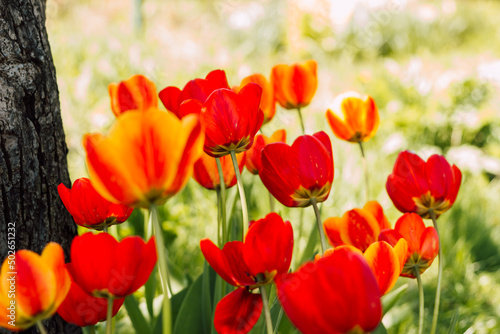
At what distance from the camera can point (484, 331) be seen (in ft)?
4.54

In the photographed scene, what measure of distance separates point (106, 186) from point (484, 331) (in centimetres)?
128

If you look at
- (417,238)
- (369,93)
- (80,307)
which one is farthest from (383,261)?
(369,93)

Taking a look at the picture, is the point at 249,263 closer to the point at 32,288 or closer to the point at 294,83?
the point at 32,288

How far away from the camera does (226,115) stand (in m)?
0.64

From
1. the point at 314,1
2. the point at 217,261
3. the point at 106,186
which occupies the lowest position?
the point at 217,261

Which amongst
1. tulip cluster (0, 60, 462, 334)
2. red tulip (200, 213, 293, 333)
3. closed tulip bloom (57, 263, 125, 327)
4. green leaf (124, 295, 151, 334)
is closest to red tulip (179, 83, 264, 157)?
tulip cluster (0, 60, 462, 334)

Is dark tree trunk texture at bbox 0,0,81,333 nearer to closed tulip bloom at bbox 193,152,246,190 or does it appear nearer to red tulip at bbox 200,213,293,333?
closed tulip bloom at bbox 193,152,246,190

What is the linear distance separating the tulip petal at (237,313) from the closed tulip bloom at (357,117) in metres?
0.42

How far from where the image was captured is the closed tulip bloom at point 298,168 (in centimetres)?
65

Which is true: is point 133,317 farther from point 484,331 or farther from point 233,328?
point 484,331

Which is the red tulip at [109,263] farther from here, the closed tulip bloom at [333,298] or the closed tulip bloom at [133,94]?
the closed tulip bloom at [133,94]

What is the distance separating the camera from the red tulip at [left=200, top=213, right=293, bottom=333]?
22.4 inches

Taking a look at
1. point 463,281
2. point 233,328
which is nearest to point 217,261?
point 233,328

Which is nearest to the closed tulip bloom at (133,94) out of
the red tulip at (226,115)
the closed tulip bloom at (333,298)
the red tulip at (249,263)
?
the red tulip at (226,115)
